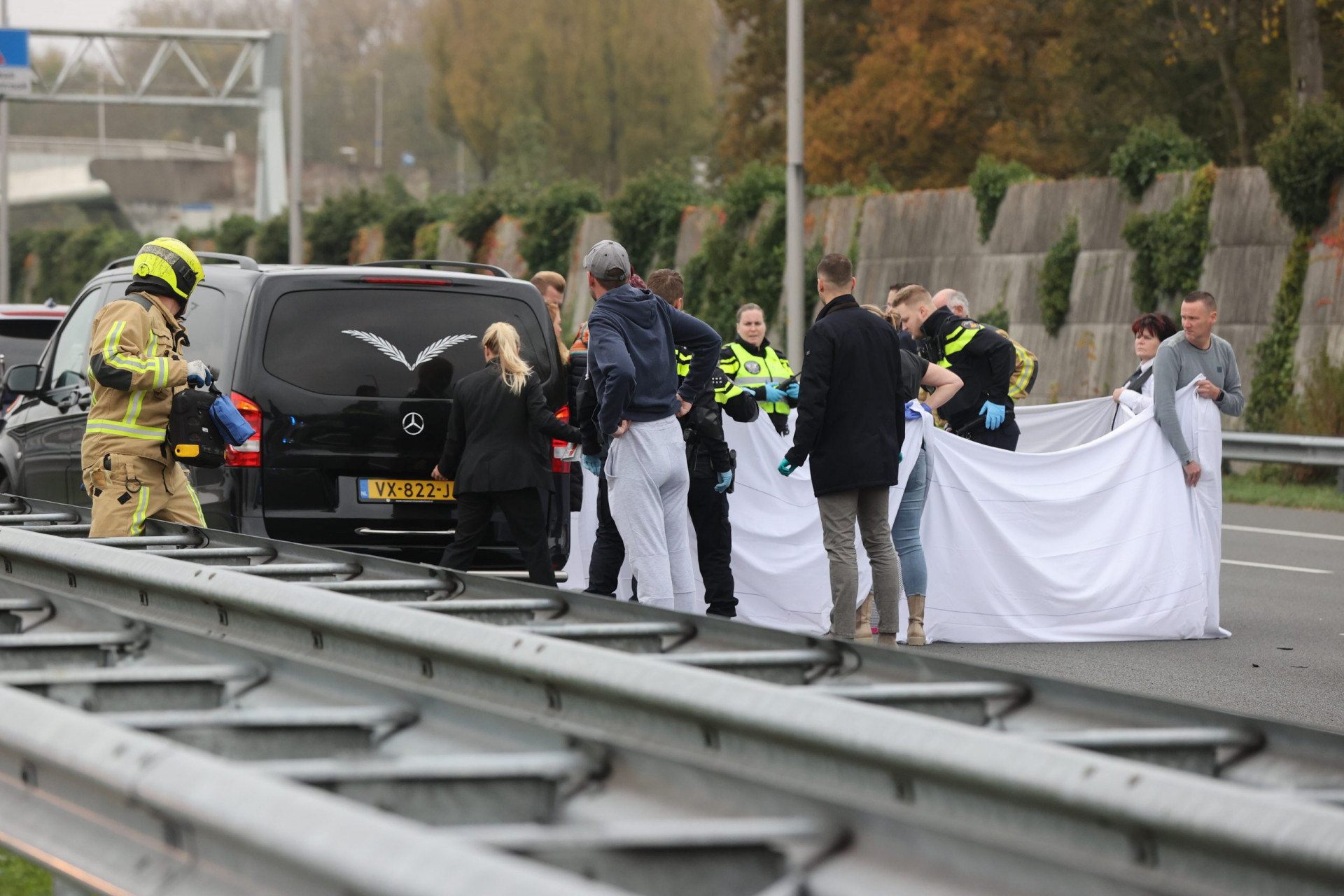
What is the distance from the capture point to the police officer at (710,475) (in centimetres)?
879

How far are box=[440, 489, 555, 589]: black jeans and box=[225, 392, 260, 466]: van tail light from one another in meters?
0.98

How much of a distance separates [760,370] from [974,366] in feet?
4.78

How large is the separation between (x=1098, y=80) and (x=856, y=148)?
6804mm

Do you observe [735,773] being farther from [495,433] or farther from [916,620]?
[916,620]

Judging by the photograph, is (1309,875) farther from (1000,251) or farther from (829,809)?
(1000,251)

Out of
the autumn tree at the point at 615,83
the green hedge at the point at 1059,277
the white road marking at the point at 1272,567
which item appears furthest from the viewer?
the autumn tree at the point at 615,83

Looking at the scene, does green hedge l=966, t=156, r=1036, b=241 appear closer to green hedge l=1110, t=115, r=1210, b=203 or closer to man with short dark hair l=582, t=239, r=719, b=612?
green hedge l=1110, t=115, r=1210, b=203

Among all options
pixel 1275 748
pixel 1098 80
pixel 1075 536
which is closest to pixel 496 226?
pixel 1098 80

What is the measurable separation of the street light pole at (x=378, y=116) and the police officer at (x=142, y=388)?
382 feet

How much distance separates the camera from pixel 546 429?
8.29 meters

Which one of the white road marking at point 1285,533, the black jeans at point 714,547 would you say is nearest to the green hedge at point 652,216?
the white road marking at point 1285,533

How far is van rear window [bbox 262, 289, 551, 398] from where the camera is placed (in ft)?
27.4

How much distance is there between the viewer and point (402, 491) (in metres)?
8.57

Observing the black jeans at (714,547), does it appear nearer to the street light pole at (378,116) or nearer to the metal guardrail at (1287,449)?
the metal guardrail at (1287,449)
